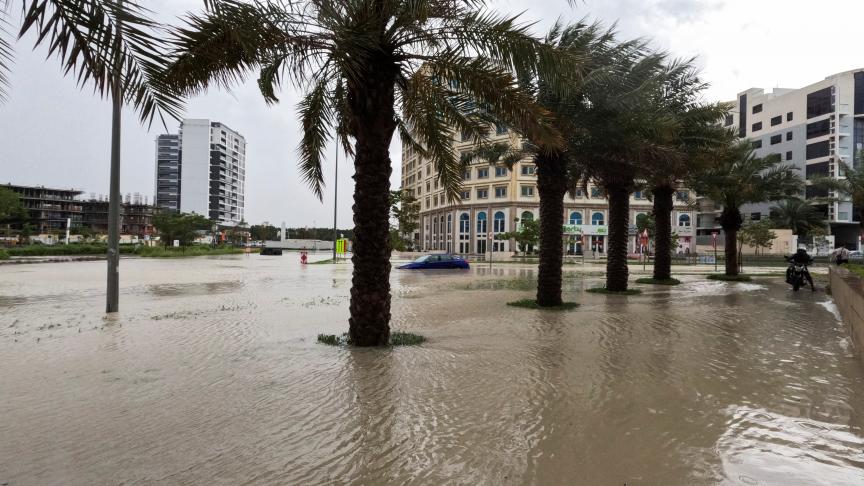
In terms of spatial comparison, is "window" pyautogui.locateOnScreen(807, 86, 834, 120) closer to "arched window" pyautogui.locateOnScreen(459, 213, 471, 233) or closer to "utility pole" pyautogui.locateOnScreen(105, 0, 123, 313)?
"arched window" pyautogui.locateOnScreen(459, 213, 471, 233)

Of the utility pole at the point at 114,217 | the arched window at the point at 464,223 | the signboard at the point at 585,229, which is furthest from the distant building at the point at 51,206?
the utility pole at the point at 114,217

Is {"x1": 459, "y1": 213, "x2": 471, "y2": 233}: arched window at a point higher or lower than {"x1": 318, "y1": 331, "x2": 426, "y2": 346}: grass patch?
higher

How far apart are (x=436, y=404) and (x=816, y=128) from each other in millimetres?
78168

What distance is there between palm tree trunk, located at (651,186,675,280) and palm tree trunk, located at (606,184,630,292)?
498cm

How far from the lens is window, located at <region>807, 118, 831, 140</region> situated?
61.0 meters

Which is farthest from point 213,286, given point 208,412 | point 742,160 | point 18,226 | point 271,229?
point 271,229

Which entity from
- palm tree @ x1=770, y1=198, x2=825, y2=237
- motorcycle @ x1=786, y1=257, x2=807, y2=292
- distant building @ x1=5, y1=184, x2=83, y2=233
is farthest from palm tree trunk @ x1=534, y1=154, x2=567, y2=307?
distant building @ x1=5, y1=184, x2=83, y2=233

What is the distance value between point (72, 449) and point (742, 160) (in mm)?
Answer: 26157

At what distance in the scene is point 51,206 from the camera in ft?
369

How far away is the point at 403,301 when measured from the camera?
46.8 ft

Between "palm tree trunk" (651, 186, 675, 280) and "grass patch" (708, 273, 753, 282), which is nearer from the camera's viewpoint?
"palm tree trunk" (651, 186, 675, 280)

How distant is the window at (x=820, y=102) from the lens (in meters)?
61.0

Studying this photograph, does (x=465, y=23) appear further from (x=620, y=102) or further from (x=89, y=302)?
(x=89, y=302)

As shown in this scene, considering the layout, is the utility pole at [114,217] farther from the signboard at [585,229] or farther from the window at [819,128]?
the window at [819,128]
